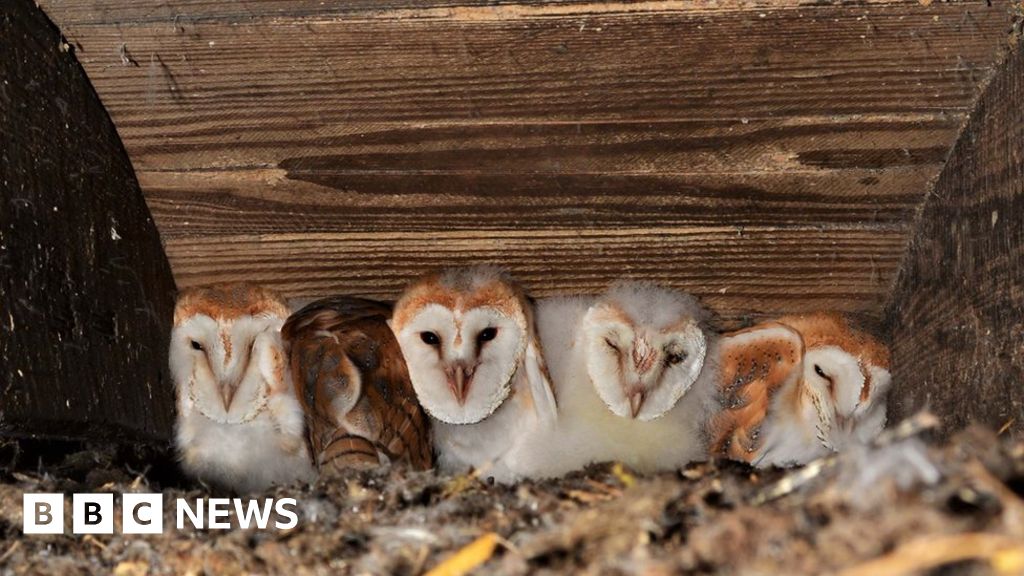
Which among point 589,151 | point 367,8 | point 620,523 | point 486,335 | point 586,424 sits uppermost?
point 367,8

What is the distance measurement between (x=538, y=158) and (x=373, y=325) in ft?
1.85

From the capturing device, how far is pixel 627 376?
2.68 m

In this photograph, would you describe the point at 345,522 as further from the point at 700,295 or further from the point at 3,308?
the point at 700,295

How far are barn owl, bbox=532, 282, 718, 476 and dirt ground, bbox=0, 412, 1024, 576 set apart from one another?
2.79 ft

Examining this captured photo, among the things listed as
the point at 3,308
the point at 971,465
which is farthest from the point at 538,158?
the point at 971,465

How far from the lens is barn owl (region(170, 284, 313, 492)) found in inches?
105

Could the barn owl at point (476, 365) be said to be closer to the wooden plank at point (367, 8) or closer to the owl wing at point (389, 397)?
the owl wing at point (389, 397)

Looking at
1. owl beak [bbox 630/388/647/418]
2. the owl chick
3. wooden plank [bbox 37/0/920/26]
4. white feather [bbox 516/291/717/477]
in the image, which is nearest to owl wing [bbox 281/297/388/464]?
the owl chick

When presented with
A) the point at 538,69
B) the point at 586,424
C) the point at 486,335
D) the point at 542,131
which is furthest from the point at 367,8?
the point at 586,424

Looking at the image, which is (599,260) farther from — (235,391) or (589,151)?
(235,391)

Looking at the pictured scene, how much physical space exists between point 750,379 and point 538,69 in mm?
1064

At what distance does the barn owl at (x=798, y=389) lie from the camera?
2.74 m

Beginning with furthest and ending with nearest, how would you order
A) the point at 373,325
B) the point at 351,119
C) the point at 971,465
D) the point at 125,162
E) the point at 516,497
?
the point at 373,325 < the point at 125,162 < the point at 351,119 < the point at 516,497 < the point at 971,465

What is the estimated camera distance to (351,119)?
90.1 inches
